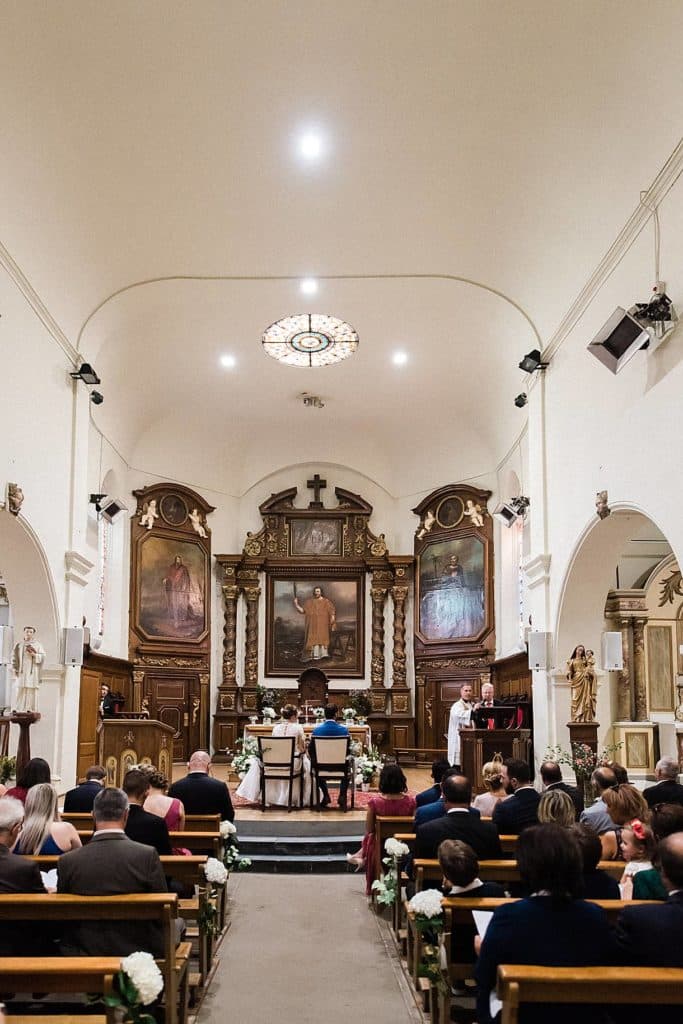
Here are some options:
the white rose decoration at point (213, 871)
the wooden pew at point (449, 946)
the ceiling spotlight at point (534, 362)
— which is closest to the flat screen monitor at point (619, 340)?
the ceiling spotlight at point (534, 362)

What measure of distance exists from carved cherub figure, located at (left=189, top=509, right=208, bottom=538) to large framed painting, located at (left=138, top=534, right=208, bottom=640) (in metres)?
0.28

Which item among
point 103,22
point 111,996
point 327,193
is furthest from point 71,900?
point 327,193

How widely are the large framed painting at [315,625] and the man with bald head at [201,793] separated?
1187 centimetres

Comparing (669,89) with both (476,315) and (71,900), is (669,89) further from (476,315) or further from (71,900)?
(71,900)

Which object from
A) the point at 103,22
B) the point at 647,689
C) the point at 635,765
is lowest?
the point at 635,765

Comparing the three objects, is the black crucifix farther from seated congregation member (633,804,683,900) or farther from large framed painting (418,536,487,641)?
seated congregation member (633,804,683,900)

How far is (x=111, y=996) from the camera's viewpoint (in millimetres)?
3742

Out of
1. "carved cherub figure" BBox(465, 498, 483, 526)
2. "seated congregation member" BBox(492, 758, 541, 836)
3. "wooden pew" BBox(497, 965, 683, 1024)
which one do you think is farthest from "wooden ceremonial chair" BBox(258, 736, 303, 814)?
"wooden pew" BBox(497, 965, 683, 1024)

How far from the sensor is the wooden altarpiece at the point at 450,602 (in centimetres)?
1878

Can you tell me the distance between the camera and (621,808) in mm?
5844

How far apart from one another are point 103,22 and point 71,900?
6.94 metres

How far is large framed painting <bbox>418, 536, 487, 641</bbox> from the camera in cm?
1900

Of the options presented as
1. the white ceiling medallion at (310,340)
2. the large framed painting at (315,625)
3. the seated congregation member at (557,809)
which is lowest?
the seated congregation member at (557,809)

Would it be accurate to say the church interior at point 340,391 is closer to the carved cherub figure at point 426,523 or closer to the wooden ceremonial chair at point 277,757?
the carved cherub figure at point 426,523
